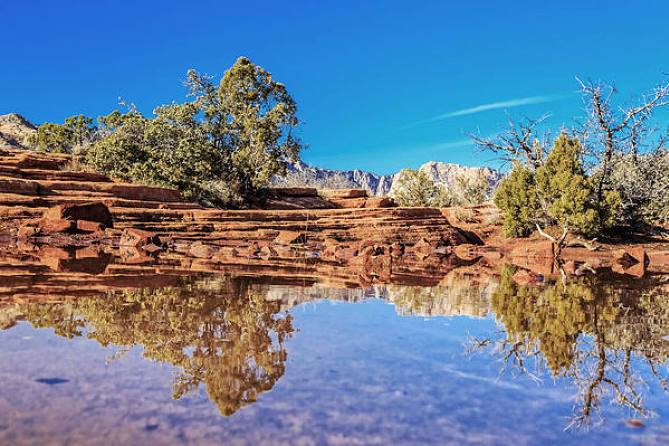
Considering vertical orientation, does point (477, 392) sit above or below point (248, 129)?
below

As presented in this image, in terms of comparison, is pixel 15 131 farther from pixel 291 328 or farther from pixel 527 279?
pixel 291 328

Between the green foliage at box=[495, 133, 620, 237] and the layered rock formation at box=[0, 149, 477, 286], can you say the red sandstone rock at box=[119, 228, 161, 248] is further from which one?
the green foliage at box=[495, 133, 620, 237]

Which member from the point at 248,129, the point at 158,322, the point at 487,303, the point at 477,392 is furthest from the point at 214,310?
the point at 248,129

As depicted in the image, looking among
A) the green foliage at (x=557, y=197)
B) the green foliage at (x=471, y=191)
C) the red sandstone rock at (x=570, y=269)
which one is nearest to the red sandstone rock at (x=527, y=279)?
the red sandstone rock at (x=570, y=269)

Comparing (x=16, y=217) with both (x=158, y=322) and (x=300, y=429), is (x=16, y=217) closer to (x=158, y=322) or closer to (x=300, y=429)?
(x=158, y=322)

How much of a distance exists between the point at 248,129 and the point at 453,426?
3334 centimetres

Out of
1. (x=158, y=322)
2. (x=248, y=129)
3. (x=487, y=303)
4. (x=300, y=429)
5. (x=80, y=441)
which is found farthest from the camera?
(x=248, y=129)

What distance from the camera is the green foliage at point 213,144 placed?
3164 cm

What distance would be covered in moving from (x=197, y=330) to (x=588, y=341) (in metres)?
3.22

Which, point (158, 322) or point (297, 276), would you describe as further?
point (297, 276)

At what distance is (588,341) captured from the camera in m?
4.22

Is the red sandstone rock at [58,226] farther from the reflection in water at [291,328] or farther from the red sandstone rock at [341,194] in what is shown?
the red sandstone rock at [341,194]

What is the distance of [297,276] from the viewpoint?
31.8 ft

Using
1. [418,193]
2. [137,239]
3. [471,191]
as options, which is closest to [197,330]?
[137,239]
